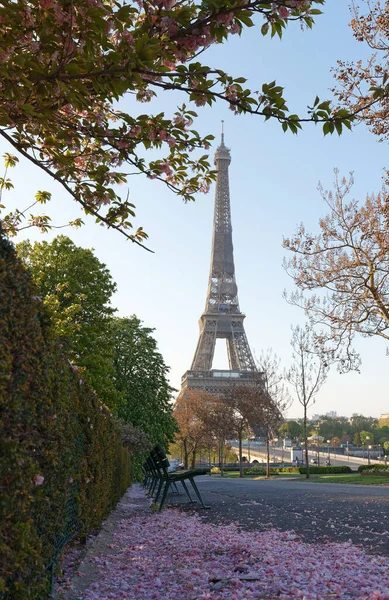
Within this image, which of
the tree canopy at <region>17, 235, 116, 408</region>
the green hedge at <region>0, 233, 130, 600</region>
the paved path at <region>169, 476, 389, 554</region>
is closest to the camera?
the green hedge at <region>0, 233, 130, 600</region>

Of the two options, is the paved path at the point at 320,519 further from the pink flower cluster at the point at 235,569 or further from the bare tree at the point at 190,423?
the bare tree at the point at 190,423

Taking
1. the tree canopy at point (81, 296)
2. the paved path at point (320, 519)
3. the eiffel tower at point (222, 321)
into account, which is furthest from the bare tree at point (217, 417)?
the paved path at point (320, 519)

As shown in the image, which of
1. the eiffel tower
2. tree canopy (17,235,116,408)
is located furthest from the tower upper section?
tree canopy (17,235,116,408)

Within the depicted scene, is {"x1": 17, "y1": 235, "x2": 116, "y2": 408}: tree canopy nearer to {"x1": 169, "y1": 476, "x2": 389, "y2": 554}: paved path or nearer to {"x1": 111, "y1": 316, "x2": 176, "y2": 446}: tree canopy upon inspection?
{"x1": 111, "y1": 316, "x2": 176, "y2": 446}: tree canopy

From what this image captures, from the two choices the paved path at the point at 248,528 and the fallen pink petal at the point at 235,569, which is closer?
the fallen pink petal at the point at 235,569

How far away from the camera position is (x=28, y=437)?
10.6ft

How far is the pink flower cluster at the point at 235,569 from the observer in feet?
13.9

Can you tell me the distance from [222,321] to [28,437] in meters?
76.6

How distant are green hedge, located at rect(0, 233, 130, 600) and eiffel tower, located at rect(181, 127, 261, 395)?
6626cm

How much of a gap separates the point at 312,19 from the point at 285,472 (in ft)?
166

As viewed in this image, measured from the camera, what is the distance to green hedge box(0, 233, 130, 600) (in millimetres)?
2793

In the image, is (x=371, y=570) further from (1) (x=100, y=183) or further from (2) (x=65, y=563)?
(1) (x=100, y=183)

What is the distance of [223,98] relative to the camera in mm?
4355

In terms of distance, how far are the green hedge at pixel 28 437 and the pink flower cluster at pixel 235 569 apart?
871 millimetres
